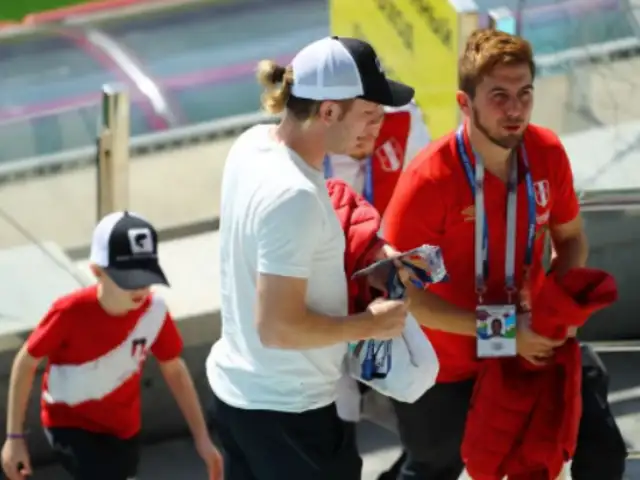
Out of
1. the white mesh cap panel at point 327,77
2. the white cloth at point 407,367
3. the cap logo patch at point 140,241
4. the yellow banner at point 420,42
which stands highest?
the white mesh cap panel at point 327,77

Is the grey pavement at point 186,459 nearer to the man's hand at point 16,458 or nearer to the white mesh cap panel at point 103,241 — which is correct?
the man's hand at point 16,458

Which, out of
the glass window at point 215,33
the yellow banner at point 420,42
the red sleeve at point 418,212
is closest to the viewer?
the red sleeve at point 418,212

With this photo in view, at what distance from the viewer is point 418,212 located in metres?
4.09

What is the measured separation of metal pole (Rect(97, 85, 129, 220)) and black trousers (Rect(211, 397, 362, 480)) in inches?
75.9

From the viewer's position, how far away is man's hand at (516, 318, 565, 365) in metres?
4.18

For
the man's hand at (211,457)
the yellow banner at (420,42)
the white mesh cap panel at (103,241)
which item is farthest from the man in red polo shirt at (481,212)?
the yellow banner at (420,42)

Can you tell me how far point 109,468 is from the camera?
4637 millimetres

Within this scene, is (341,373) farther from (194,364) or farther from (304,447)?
(194,364)

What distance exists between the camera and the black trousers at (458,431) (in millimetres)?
4305

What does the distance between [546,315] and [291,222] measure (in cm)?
106

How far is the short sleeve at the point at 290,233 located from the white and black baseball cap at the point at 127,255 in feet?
3.53

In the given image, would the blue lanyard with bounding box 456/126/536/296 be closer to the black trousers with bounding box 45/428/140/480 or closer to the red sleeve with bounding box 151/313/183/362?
the red sleeve with bounding box 151/313/183/362

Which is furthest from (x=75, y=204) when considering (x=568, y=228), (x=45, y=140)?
(x=568, y=228)

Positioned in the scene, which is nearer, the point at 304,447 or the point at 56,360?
the point at 304,447
